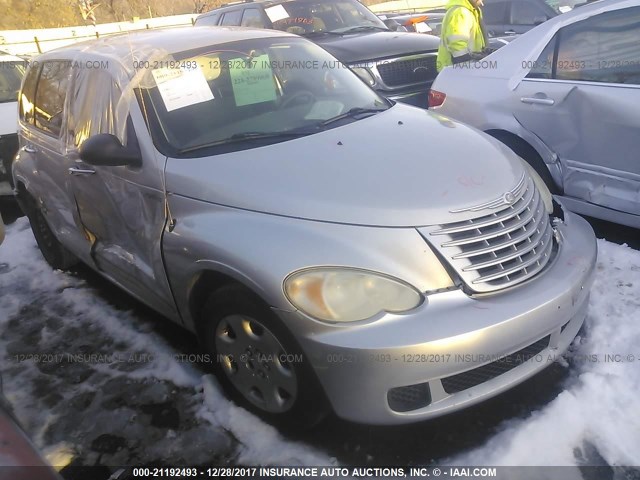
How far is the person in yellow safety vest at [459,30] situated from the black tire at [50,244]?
4.10 meters

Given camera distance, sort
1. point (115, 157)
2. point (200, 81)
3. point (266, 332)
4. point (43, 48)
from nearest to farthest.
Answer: point (266, 332) < point (115, 157) < point (200, 81) < point (43, 48)

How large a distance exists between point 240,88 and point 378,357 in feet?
5.82

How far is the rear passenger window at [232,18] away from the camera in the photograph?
8273 mm

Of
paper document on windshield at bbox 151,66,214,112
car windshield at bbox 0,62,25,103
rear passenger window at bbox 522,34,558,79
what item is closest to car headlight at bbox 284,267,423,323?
paper document on windshield at bbox 151,66,214,112

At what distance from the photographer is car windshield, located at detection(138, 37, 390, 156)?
2795 millimetres

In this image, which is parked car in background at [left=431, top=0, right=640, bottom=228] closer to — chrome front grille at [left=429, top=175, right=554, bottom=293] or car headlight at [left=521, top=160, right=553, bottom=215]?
car headlight at [left=521, top=160, right=553, bottom=215]

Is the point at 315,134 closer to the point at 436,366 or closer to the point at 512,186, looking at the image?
the point at 512,186

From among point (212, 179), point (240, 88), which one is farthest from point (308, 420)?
point (240, 88)

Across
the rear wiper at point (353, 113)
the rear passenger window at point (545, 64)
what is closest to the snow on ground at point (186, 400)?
the rear passenger window at point (545, 64)

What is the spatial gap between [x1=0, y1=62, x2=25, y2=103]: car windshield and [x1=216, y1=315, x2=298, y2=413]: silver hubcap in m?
5.80

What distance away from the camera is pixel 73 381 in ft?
10.1

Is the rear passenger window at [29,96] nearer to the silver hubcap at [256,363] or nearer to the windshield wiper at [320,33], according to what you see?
the silver hubcap at [256,363]

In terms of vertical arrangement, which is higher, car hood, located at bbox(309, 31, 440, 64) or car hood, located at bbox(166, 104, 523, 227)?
car hood, located at bbox(166, 104, 523, 227)

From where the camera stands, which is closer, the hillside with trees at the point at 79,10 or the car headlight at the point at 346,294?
the car headlight at the point at 346,294
